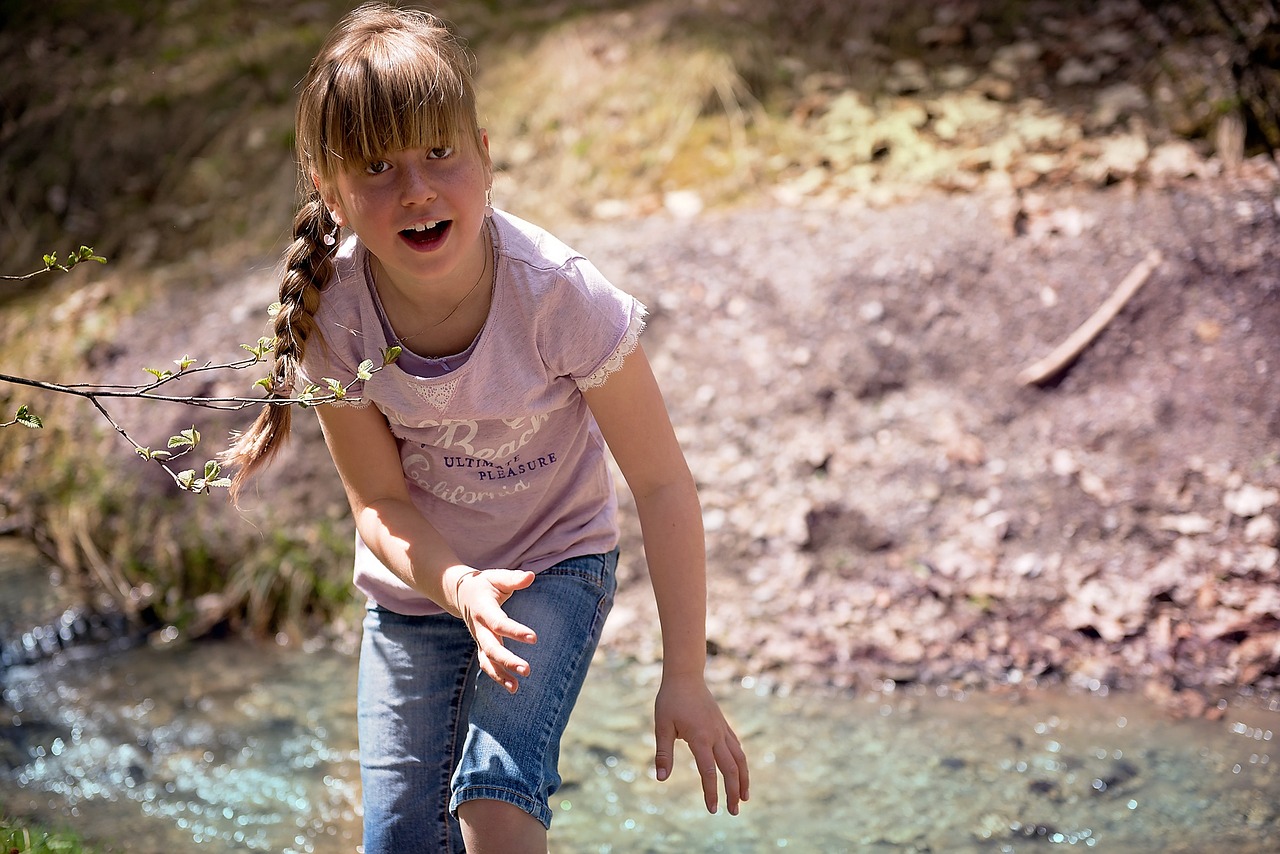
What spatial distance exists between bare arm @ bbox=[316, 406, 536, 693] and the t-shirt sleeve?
0.36 metres

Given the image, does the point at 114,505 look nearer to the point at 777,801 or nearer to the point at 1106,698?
the point at 777,801

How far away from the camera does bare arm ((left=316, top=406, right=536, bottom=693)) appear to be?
1631mm

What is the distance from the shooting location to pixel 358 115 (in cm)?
172

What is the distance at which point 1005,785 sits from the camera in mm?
2762

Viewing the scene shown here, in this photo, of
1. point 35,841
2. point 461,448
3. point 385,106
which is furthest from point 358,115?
point 35,841

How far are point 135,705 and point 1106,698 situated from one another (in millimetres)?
2896

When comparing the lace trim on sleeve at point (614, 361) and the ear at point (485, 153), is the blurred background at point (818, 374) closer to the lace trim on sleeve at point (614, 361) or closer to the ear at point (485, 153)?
the lace trim on sleeve at point (614, 361)

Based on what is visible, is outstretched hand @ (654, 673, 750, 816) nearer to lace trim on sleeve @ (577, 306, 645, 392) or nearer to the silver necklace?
lace trim on sleeve @ (577, 306, 645, 392)

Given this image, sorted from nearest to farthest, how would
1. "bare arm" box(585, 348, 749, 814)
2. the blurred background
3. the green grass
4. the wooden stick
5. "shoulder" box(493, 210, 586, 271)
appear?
"bare arm" box(585, 348, 749, 814) < "shoulder" box(493, 210, 586, 271) < the green grass < the blurred background < the wooden stick

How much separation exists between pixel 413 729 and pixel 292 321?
763 mm

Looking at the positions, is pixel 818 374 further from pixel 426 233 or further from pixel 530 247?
pixel 426 233

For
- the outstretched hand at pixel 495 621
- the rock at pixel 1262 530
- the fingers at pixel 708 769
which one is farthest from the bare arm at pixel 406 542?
the rock at pixel 1262 530

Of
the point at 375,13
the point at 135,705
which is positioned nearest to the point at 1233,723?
the point at 375,13

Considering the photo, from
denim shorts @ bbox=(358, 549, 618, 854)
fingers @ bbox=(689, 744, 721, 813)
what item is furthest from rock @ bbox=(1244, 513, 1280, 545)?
fingers @ bbox=(689, 744, 721, 813)
